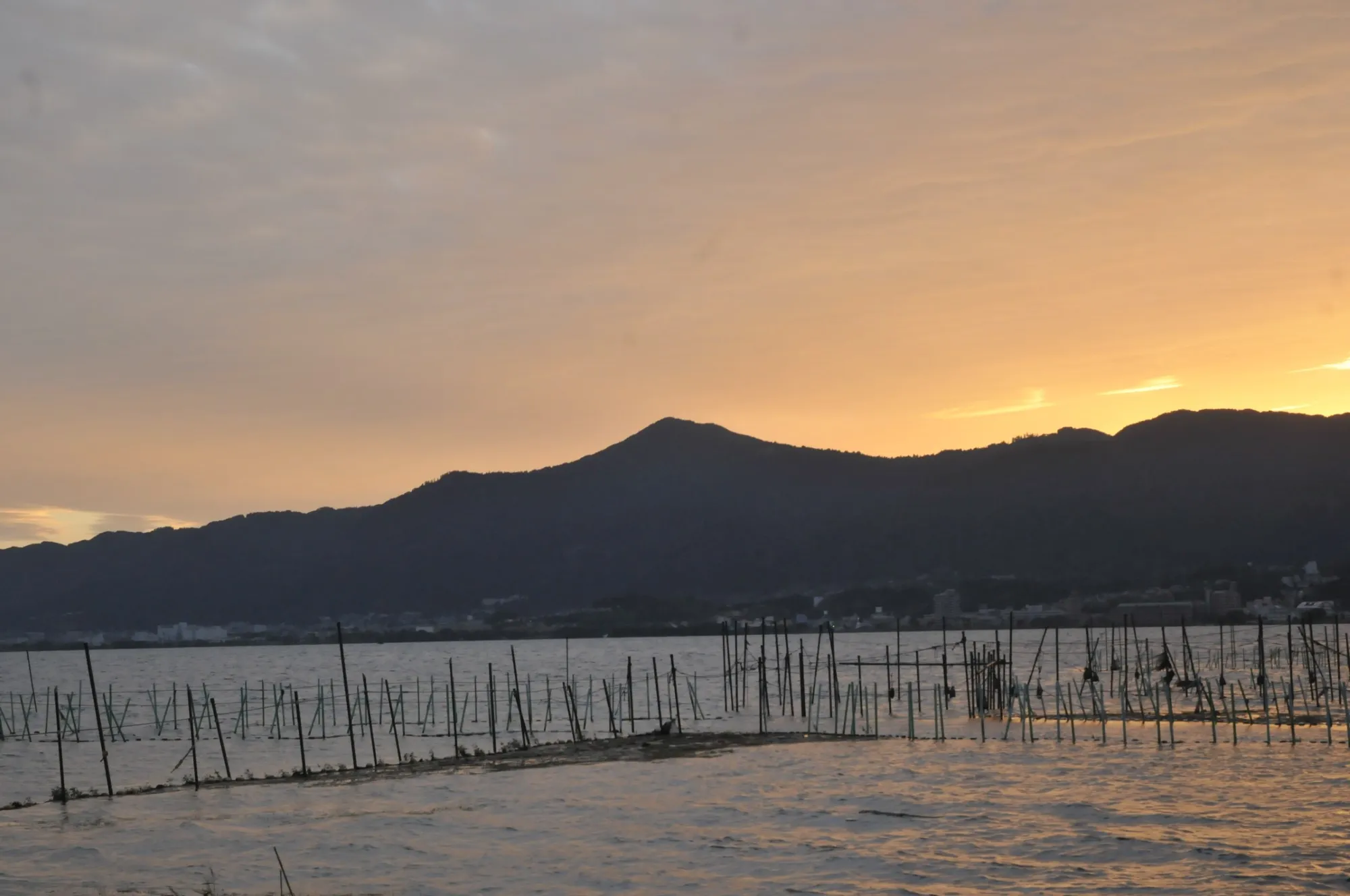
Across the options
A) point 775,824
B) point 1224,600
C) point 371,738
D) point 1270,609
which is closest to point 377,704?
point 371,738

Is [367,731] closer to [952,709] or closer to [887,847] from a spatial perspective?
[952,709]

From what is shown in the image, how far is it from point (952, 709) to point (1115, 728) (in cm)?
1523

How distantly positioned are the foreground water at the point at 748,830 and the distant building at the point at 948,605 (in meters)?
153

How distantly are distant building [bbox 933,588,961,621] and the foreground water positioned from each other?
153 metres

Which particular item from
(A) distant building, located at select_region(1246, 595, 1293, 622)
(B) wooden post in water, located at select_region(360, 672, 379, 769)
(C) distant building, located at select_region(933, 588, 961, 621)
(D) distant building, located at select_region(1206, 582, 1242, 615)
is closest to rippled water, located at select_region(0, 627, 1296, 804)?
(B) wooden post in water, located at select_region(360, 672, 379, 769)

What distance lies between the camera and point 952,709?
194ft

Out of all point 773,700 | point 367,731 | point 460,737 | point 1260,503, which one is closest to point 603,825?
point 460,737

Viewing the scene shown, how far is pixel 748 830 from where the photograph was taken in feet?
Result: 88.5

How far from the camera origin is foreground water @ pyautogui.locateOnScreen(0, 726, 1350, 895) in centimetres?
2280

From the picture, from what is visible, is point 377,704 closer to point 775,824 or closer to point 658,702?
point 658,702

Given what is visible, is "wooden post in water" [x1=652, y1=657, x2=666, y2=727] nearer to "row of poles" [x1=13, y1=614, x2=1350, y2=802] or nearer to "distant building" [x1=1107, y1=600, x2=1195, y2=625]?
"row of poles" [x1=13, y1=614, x2=1350, y2=802]

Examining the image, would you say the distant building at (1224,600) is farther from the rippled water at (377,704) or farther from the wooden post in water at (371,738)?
the wooden post in water at (371,738)

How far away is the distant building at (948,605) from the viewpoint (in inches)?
7411

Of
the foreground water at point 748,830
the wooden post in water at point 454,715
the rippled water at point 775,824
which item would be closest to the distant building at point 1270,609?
the rippled water at point 775,824
